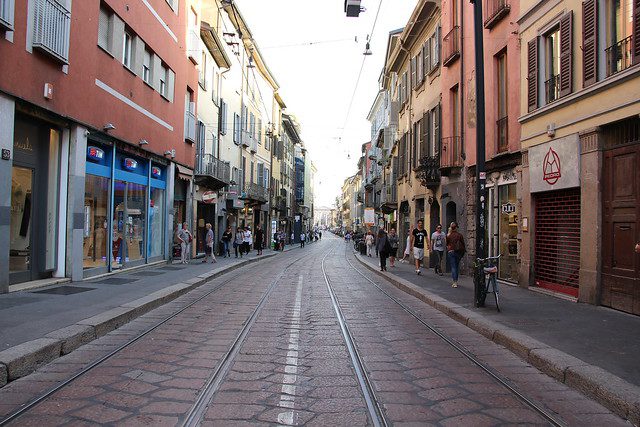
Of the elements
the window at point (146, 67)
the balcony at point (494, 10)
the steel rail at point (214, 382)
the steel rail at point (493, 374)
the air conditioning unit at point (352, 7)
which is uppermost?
the balcony at point (494, 10)

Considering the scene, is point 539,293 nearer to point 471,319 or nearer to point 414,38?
point 471,319

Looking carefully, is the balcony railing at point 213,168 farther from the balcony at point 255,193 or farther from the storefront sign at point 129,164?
the storefront sign at point 129,164

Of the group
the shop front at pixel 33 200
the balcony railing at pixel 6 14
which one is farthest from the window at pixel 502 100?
the balcony railing at pixel 6 14

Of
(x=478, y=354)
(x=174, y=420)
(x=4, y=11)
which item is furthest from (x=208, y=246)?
(x=174, y=420)

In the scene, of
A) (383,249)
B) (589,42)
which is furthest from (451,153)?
(589,42)

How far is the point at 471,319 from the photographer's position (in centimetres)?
855

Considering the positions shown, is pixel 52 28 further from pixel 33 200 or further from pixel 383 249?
pixel 383 249

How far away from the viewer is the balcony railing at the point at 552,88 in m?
11.7

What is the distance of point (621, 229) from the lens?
938 centimetres

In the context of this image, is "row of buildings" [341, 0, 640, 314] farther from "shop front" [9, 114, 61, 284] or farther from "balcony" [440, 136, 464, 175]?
"shop front" [9, 114, 61, 284]

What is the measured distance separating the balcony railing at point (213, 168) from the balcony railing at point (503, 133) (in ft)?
45.6

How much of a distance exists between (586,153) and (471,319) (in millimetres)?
4367

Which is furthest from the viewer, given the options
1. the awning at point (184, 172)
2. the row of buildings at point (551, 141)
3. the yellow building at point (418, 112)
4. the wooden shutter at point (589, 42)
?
the yellow building at point (418, 112)

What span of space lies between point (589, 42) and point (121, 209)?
12592 mm
